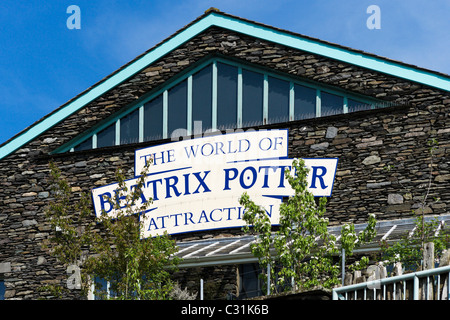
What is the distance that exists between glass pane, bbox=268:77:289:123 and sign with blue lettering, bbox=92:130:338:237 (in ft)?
1.47

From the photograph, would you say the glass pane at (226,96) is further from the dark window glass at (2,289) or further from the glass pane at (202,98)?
the dark window glass at (2,289)

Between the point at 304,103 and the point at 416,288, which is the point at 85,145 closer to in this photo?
the point at 304,103

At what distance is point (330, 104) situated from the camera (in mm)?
19953

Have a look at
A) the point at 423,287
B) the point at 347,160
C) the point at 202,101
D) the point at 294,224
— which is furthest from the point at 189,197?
the point at 423,287

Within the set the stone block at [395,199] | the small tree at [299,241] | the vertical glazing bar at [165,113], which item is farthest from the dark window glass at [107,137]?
the stone block at [395,199]

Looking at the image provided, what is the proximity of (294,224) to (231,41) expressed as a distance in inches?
290

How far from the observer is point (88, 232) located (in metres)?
17.7

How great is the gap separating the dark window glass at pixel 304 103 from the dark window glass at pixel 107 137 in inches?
197

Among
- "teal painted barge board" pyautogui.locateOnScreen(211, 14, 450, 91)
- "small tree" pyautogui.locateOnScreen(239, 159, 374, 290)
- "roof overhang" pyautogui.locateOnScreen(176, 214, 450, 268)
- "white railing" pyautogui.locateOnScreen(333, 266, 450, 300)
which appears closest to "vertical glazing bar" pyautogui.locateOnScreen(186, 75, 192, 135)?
"teal painted barge board" pyautogui.locateOnScreen(211, 14, 450, 91)

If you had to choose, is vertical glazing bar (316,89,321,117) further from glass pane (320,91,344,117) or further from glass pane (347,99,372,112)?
glass pane (347,99,372,112)

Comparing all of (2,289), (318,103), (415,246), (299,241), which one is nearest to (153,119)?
(318,103)

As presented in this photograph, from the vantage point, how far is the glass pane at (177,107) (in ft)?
68.3

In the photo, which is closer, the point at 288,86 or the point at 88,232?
the point at 88,232
